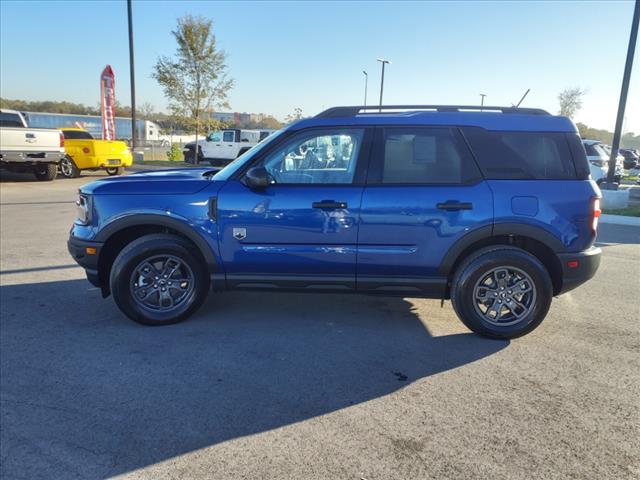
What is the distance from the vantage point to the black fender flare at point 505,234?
3.89 metres

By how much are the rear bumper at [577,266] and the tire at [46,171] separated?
1593 centimetres

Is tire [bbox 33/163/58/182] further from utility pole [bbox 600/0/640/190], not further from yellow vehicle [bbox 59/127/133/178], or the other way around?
utility pole [bbox 600/0/640/190]

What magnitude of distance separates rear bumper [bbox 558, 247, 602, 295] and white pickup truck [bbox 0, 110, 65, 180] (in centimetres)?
1486

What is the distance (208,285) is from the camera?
430cm

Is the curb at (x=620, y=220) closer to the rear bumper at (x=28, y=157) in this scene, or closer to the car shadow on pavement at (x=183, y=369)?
the car shadow on pavement at (x=183, y=369)

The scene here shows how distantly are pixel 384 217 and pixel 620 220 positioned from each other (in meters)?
9.30

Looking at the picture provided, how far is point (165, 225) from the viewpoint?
4090mm

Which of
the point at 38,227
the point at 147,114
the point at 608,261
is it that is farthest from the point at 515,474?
the point at 147,114

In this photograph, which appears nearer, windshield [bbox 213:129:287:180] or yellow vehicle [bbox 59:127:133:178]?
windshield [bbox 213:129:287:180]

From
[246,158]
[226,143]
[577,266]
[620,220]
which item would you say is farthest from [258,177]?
[226,143]

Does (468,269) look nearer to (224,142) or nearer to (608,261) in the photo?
(608,261)

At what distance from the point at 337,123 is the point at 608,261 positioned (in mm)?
5174

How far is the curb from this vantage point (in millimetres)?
10531

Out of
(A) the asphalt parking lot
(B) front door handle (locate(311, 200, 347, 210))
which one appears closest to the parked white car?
(A) the asphalt parking lot
